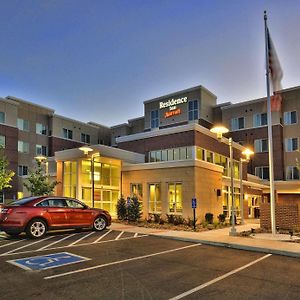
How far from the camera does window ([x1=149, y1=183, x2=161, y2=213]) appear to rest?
23508 millimetres

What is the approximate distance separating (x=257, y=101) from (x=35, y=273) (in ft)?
132

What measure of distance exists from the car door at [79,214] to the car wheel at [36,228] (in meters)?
1.44

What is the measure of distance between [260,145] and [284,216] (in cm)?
2606

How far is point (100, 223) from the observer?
17078 mm

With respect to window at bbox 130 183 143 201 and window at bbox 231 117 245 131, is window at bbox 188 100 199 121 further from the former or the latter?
window at bbox 130 183 143 201

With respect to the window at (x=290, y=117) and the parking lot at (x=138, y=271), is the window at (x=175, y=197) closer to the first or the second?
the parking lot at (x=138, y=271)

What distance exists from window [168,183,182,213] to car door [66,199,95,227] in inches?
287

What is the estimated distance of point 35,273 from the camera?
8.20 meters

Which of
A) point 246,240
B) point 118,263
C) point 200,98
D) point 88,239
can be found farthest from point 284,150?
point 118,263

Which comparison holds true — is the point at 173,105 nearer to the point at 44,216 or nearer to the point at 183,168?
the point at 183,168

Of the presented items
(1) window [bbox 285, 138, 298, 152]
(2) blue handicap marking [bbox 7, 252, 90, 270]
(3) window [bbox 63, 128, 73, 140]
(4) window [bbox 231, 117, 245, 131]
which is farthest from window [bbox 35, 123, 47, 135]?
(2) blue handicap marking [bbox 7, 252, 90, 270]

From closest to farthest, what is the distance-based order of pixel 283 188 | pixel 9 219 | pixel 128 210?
1. pixel 9 219
2. pixel 128 210
3. pixel 283 188

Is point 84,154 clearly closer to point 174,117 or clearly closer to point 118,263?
point 118,263

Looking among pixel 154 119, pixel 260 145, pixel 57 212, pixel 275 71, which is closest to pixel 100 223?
pixel 57 212
